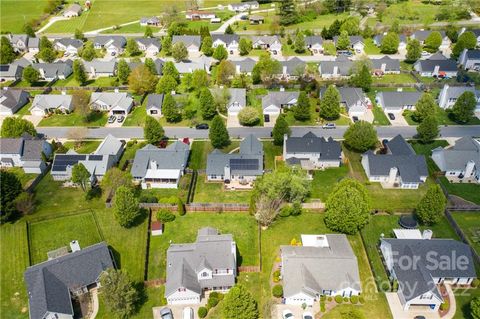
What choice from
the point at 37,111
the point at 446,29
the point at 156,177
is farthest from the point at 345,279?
the point at 446,29

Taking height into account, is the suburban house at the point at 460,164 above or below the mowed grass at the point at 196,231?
above

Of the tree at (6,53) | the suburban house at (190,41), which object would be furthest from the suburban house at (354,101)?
the tree at (6,53)

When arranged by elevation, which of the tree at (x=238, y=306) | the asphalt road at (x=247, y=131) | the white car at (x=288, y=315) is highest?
the tree at (x=238, y=306)

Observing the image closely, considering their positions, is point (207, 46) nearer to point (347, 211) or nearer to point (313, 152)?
point (313, 152)

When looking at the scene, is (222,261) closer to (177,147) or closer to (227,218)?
(227,218)

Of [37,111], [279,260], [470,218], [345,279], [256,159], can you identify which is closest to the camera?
[345,279]

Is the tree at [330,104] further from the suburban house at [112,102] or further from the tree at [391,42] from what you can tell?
the tree at [391,42]

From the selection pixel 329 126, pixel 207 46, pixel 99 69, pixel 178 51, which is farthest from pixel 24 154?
pixel 207 46
